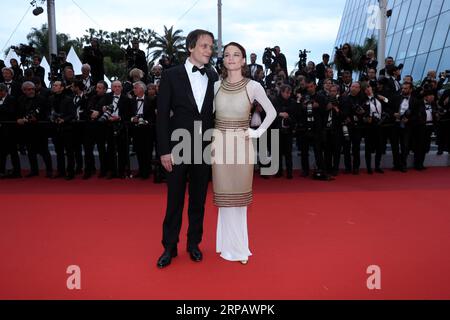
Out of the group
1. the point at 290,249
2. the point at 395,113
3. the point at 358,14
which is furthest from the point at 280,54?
the point at 358,14

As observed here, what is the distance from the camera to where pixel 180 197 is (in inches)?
142

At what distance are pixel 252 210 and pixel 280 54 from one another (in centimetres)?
729

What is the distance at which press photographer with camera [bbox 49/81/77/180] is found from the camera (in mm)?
7922

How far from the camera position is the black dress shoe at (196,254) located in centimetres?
367

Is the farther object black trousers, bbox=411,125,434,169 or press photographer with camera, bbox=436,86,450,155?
press photographer with camera, bbox=436,86,450,155

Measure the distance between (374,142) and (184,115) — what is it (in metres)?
6.10

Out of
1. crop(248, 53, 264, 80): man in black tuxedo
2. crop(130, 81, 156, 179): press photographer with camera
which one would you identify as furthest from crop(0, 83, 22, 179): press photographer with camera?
crop(248, 53, 264, 80): man in black tuxedo

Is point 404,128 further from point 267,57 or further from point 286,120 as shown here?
point 267,57

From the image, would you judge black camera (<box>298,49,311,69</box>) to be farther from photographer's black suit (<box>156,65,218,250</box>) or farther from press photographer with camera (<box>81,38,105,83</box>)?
photographer's black suit (<box>156,65,218,250</box>)

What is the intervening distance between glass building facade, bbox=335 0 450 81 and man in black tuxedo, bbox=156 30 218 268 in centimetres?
1673

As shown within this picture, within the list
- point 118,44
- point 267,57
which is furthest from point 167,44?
point 267,57

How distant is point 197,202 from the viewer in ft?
12.2

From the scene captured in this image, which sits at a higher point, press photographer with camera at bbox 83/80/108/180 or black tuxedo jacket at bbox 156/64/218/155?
black tuxedo jacket at bbox 156/64/218/155

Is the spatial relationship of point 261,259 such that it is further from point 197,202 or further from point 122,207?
point 122,207
